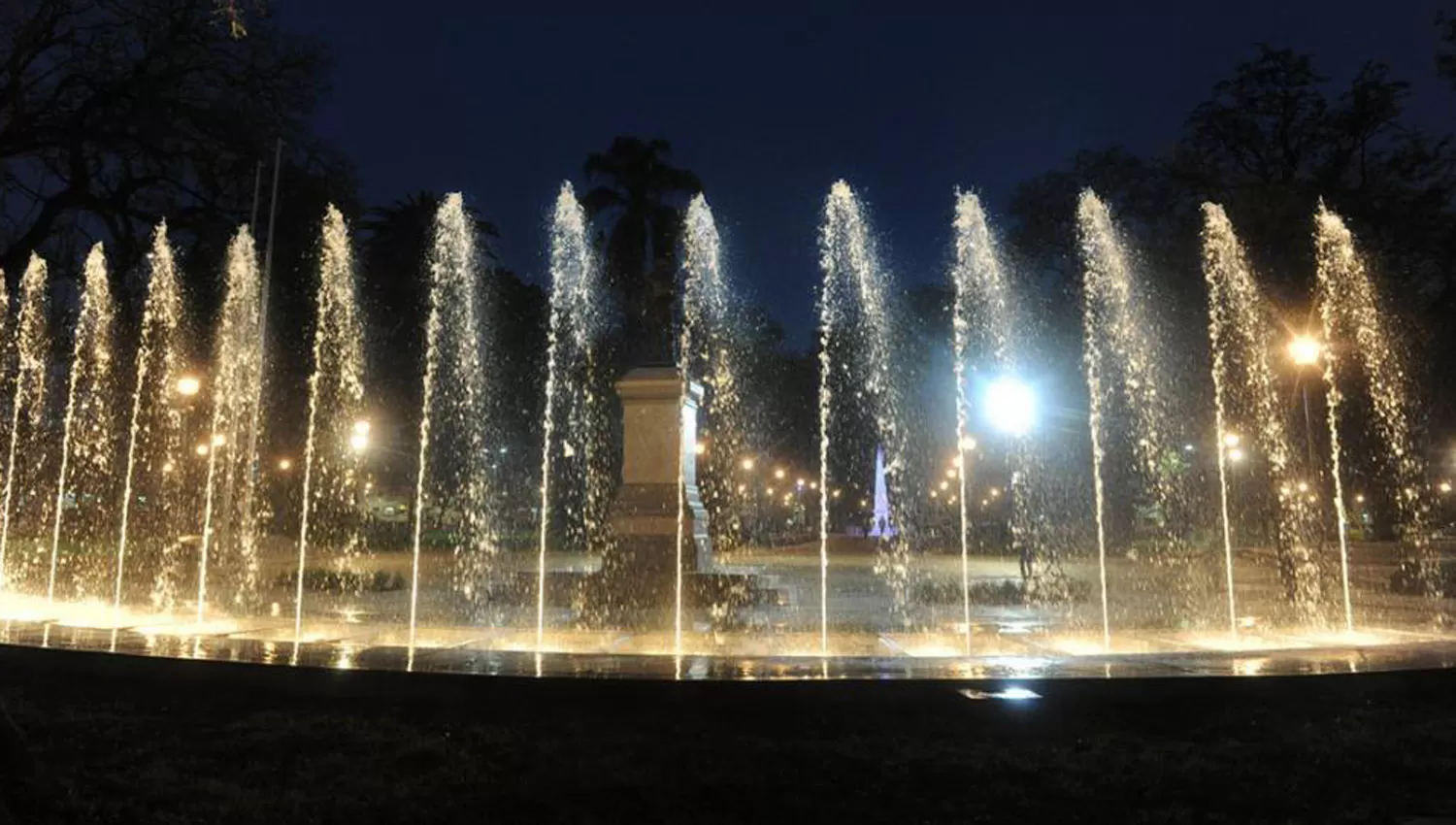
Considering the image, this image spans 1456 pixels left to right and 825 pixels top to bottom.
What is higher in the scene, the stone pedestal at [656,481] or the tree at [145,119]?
the tree at [145,119]

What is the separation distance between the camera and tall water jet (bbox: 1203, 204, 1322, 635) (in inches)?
714

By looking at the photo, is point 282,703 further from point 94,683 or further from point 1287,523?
point 1287,523

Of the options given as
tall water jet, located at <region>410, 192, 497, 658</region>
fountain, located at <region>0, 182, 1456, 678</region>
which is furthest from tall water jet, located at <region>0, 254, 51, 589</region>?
tall water jet, located at <region>410, 192, 497, 658</region>

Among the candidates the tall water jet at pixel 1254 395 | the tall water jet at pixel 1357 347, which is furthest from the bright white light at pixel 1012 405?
the tall water jet at pixel 1357 347

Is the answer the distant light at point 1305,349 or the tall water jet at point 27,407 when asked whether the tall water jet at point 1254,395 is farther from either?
the tall water jet at point 27,407

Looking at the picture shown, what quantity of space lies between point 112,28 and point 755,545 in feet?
97.8

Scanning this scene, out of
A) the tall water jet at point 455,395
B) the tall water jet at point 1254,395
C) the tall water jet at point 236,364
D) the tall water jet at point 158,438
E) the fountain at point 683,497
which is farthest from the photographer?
the tall water jet at point 455,395

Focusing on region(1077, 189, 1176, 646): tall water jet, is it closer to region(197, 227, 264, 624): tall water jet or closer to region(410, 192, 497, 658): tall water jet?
region(410, 192, 497, 658): tall water jet

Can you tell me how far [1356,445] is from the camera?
101ft

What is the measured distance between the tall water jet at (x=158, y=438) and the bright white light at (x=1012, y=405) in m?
24.4

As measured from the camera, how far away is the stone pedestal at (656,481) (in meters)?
15.1

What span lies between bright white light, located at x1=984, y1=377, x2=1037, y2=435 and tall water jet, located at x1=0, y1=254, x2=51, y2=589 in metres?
27.8

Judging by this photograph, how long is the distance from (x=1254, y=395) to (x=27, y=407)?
3739 cm

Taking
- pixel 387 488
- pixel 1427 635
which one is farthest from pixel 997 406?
pixel 387 488
